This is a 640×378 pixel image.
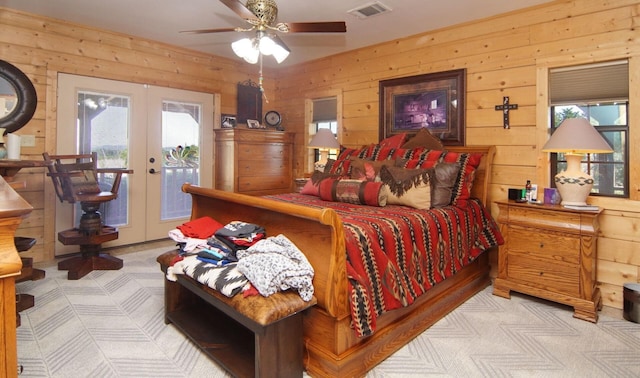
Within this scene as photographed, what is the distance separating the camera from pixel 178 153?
186 inches

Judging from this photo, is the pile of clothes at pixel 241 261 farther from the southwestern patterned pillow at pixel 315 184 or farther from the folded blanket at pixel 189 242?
the southwestern patterned pillow at pixel 315 184

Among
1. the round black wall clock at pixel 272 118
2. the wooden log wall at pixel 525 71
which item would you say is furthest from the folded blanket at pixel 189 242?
the round black wall clock at pixel 272 118

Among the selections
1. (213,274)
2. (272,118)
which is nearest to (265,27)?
(213,274)

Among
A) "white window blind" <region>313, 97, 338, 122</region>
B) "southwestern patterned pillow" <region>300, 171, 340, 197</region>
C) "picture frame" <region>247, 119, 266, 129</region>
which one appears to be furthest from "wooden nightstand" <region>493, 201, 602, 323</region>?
"picture frame" <region>247, 119, 266, 129</region>

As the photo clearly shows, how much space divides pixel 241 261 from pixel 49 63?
352 cm

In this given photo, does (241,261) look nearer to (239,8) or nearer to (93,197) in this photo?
(239,8)

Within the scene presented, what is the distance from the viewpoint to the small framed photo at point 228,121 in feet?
16.4

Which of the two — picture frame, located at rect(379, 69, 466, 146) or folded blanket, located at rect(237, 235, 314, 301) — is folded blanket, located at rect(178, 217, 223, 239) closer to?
folded blanket, located at rect(237, 235, 314, 301)

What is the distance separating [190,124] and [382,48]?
269 centimetres

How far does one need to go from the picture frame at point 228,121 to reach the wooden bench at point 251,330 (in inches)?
119

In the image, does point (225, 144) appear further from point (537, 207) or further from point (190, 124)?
point (537, 207)

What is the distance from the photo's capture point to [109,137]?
13.6 ft

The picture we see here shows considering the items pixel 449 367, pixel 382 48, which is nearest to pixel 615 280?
pixel 449 367

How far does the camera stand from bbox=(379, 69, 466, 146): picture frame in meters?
3.65
